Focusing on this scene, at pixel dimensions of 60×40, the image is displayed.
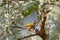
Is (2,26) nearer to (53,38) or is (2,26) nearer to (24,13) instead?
(24,13)

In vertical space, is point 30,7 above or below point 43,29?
above

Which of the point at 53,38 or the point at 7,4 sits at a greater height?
the point at 7,4

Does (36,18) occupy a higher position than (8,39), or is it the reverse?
(36,18)

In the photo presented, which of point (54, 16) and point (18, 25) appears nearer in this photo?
point (54, 16)

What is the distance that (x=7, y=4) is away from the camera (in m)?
1.07

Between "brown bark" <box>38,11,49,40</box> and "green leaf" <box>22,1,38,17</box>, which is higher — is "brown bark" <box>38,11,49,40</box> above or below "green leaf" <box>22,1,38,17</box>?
below

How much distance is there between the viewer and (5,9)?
1.06 meters

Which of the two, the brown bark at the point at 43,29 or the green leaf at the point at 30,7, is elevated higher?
the green leaf at the point at 30,7

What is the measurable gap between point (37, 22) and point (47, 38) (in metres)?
0.11

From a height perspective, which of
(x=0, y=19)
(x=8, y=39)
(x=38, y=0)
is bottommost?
(x=8, y=39)

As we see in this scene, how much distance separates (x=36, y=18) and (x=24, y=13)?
3.1 inches

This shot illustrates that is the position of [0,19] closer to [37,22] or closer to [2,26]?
[2,26]

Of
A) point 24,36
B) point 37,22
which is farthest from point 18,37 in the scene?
point 37,22

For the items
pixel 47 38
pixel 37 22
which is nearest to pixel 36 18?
pixel 37 22
